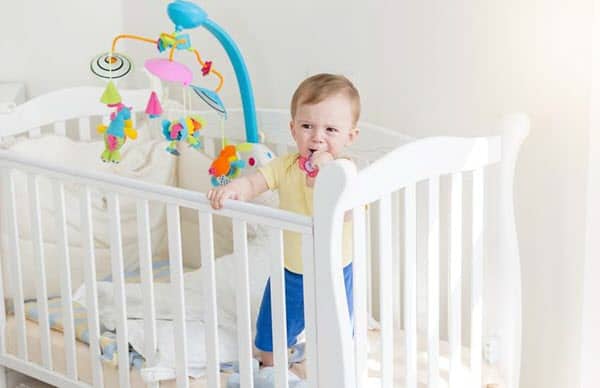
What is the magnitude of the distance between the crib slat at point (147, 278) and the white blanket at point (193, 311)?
0.03 meters

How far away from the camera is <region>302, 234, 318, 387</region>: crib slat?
5.61 feet

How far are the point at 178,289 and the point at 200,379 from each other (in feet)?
0.75

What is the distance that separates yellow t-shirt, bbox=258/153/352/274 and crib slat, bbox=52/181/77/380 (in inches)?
19.5

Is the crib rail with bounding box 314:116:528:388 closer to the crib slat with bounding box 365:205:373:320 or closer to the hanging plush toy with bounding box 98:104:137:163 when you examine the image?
the crib slat with bounding box 365:205:373:320

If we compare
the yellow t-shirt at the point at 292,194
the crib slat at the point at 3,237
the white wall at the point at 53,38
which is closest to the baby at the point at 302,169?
the yellow t-shirt at the point at 292,194

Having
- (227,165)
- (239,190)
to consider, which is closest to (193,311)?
(227,165)

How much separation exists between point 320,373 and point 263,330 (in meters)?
0.38

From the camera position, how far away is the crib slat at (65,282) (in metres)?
2.23

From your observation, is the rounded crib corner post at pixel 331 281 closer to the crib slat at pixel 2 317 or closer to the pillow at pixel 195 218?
the pillow at pixel 195 218

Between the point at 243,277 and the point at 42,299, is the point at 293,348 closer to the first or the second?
the point at 243,277

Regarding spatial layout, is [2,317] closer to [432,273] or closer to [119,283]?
[119,283]

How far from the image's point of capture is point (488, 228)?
2.23 metres

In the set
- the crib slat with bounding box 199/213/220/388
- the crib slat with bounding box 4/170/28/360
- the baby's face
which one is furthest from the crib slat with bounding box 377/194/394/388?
the crib slat with bounding box 4/170/28/360

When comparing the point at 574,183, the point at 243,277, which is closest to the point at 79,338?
the point at 243,277
